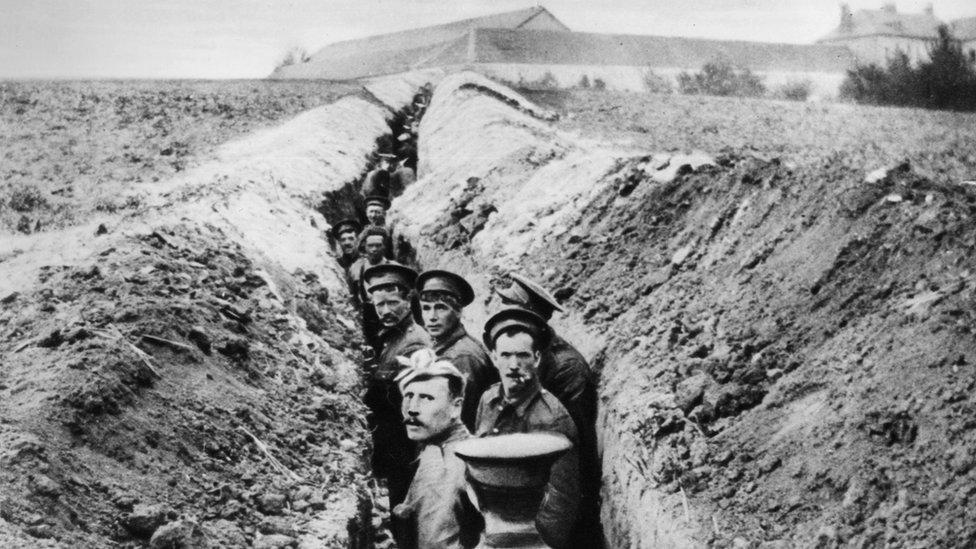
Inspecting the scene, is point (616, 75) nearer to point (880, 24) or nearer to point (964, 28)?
point (880, 24)

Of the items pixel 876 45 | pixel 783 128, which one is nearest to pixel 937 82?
pixel 783 128

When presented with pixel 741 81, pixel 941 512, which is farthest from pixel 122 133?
pixel 741 81

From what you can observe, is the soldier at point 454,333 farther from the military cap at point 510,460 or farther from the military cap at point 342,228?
the military cap at point 342,228

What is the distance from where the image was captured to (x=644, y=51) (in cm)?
3803

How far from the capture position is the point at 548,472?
3.89m

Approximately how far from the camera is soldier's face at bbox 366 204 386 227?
32.0ft

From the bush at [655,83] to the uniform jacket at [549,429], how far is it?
1068 inches

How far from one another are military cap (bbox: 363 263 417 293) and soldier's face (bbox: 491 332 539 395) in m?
1.75

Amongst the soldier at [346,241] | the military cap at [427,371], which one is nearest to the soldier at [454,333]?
the military cap at [427,371]

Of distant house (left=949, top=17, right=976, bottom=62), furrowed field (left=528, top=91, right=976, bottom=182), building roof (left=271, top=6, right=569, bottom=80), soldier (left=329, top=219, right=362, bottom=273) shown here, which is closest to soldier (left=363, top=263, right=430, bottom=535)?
soldier (left=329, top=219, right=362, bottom=273)

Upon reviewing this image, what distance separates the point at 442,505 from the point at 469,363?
132cm

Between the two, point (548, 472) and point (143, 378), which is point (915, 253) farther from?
point (143, 378)

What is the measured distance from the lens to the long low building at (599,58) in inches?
1320

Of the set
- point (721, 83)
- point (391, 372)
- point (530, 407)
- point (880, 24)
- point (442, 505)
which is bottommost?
point (442, 505)
